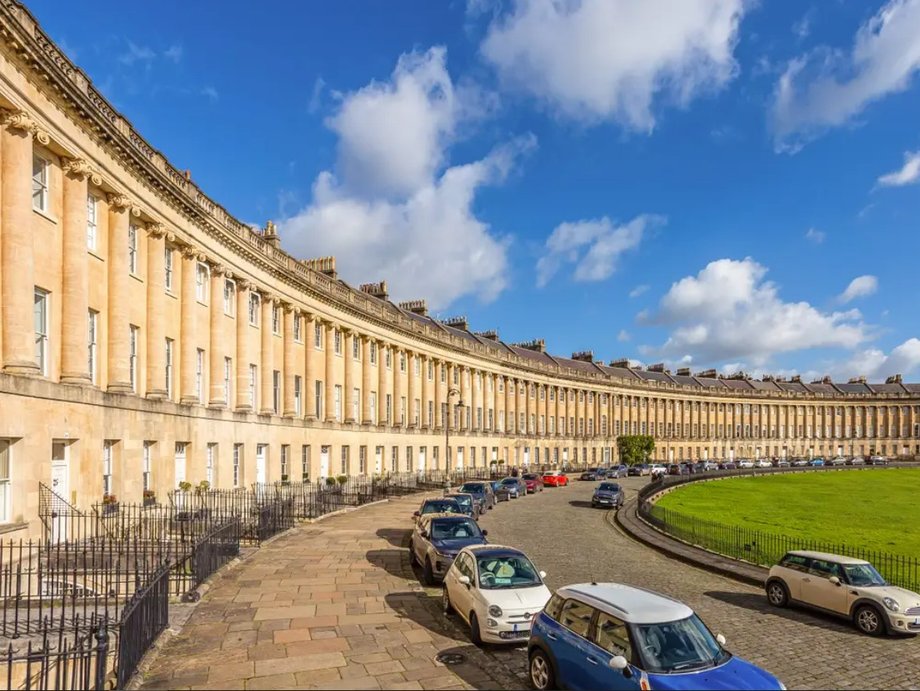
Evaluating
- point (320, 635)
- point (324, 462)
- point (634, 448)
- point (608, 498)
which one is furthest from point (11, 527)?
point (634, 448)

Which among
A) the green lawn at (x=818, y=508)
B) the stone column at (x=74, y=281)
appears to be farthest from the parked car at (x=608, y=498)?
the stone column at (x=74, y=281)

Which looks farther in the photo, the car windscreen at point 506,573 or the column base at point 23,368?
the column base at point 23,368

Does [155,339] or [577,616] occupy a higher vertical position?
[155,339]

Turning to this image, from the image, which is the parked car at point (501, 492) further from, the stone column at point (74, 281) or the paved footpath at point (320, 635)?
the stone column at point (74, 281)

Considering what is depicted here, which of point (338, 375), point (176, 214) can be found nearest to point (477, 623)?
point (176, 214)

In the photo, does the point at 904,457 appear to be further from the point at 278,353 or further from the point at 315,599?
the point at 315,599

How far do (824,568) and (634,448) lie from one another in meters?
76.4

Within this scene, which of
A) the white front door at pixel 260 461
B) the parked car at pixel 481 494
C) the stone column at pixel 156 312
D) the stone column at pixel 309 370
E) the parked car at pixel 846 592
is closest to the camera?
the parked car at pixel 846 592

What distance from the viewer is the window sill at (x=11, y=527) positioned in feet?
54.2

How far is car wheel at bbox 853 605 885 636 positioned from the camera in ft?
45.1

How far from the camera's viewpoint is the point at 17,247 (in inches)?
723

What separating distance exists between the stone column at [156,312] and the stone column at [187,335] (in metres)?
1.71

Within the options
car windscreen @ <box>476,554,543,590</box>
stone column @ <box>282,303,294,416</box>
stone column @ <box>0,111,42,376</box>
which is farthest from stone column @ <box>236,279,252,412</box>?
car windscreen @ <box>476,554,543,590</box>

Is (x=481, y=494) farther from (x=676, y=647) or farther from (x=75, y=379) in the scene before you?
(x=676, y=647)
